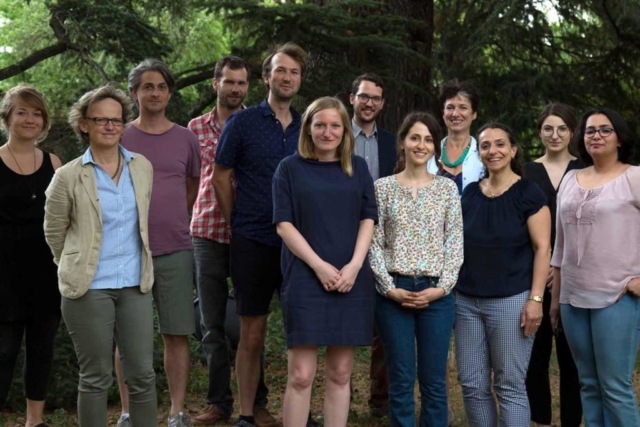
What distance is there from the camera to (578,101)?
32.5 ft

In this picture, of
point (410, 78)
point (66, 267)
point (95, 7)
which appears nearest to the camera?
point (66, 267)

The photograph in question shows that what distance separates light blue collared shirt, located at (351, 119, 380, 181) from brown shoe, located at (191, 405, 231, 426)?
5.81ft

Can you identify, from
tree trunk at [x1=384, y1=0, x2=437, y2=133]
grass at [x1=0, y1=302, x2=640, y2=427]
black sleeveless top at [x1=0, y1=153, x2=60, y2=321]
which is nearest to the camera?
black sleeveless top at [x1=0, y1=153, x2=60, y2=321]

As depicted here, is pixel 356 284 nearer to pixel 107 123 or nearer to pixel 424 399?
pixel 424 399

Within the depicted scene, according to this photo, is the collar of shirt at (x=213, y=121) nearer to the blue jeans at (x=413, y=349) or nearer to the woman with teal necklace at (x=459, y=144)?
the woman with teal necklace at (x=459, y=144)

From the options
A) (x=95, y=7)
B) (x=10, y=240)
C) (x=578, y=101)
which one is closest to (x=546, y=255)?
(x=10, y=240)

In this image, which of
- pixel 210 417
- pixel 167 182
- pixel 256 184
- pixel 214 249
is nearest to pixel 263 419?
pixel 210 417

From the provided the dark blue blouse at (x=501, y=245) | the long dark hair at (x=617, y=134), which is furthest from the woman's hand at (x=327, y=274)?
the long dark hair at (x=617, y=134)

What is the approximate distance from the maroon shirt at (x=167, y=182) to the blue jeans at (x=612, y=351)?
2.21 meters

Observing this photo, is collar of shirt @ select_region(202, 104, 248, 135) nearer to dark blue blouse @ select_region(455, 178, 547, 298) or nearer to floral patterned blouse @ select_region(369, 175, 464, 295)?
floral patterned blouse @ select_region(369, 175, 464, 295)

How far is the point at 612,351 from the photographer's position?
14.8 feet

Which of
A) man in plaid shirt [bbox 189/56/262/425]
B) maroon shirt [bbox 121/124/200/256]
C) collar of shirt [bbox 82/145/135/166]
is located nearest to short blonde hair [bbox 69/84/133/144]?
collar of shirt [bbox 82/145/135/166]

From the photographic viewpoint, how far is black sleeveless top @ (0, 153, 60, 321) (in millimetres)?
5004

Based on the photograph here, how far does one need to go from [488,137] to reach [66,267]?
7.39ft
